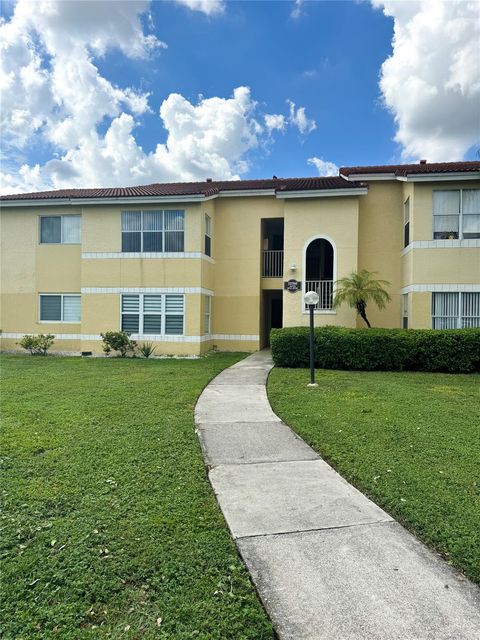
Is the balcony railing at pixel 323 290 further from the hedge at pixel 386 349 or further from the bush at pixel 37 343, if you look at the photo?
the bush at pixel 37 343

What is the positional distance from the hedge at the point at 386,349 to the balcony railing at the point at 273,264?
5.59 metres

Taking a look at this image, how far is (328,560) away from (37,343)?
15.6m

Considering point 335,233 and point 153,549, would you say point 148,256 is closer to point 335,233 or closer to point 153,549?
point 335,233

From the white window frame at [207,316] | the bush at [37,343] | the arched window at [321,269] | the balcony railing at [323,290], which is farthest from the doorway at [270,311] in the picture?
the bush at [37,343]

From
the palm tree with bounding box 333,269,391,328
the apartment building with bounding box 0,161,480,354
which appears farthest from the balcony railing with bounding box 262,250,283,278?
the palm tree with bounding box 333,269,391,328

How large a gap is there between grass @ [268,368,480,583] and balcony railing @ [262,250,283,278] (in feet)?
26.5

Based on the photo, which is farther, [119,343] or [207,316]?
[207,316]

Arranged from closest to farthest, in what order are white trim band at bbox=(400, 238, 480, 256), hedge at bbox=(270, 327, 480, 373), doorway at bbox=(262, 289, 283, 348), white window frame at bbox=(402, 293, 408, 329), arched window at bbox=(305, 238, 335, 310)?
hedge at bbox=(270, 327, 480, 373)
white trim band at bbox=(400, 238, 480, 256)
white window frame at bbox=(402, 293, 408, 329)
arched window at bbox=(305, 238, 335, 310)
doorway at bbox=(262, 289, 283, 348)

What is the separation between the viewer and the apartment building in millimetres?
13461

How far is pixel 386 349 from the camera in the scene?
1158cm

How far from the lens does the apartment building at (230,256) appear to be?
44.2 feet

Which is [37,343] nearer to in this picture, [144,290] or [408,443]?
[144,290]

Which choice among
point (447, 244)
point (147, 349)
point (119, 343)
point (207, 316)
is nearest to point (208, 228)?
point (207, 316)

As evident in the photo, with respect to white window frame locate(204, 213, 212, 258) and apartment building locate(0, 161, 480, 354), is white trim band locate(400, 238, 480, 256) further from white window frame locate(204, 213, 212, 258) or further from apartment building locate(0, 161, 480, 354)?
white window frame locate(204, 213, 212, 258)
